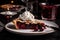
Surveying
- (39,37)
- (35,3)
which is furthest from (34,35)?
(35,3)

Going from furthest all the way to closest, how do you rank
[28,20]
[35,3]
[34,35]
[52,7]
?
[35,3], [52,7], [28,20], [34,35]

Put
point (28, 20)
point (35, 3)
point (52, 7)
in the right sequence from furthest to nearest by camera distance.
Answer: point (35, 3), point (52, 7), point (28, 20)

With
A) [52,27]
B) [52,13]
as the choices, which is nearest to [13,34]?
[52,27]

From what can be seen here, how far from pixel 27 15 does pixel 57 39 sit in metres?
0.18

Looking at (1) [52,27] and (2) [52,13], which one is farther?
(2) [52,13]

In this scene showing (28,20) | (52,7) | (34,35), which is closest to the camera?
(34,35)

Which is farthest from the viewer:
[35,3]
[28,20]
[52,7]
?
[35,3]

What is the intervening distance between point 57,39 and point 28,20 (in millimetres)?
156

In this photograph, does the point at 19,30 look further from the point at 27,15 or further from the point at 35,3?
the point at 35,3

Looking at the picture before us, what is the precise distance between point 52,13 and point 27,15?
165 millimetres

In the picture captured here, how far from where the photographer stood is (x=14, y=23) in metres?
0.68

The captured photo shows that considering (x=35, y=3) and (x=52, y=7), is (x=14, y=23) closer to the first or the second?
(x=52, y=7)

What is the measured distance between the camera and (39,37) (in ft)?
2.04

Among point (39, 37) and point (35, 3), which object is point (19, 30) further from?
point (35, 3)
